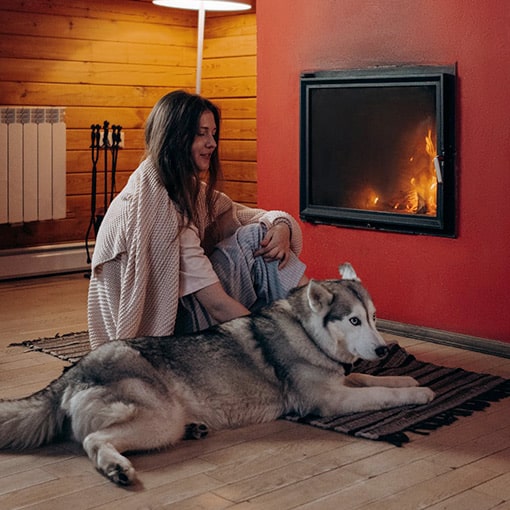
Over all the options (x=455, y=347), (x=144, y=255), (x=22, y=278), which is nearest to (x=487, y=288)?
(x=455, y=347)

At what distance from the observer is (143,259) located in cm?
294

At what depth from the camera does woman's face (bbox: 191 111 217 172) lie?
10.1ft

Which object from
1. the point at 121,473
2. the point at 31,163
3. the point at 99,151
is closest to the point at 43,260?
the point at 31,163

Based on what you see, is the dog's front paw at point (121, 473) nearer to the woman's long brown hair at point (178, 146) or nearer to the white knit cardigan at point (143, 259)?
the white knit cardigan at point (143, 259)

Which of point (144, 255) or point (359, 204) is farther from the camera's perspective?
point (359, 204)

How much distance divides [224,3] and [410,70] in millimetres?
1503

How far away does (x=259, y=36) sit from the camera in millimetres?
4234

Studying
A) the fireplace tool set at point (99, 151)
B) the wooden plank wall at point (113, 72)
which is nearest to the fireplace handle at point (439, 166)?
the wooden plank wall at point (113, 72)

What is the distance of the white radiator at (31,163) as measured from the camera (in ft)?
15.8

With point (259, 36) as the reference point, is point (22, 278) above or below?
below

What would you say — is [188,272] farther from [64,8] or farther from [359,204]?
[64,8]

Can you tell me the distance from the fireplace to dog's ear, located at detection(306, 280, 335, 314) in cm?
107

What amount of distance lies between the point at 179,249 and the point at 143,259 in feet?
0.39

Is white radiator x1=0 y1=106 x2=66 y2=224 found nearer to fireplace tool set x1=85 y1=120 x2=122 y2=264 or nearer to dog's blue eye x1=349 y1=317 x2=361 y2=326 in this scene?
fireplace tool set x1=85 y1=120 x2=122 y2=264
